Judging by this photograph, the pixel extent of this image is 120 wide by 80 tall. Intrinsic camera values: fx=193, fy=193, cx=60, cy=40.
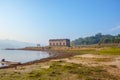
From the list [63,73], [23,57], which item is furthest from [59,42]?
[63,73]

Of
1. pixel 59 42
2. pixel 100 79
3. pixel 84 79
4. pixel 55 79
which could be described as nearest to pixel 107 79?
pixel 100 79

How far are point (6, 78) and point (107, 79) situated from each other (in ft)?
33.3

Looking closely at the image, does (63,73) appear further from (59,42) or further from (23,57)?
(59,42)

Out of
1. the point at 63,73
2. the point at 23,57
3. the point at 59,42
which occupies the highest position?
the point at 59,42

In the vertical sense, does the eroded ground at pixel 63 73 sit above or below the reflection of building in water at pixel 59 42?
below

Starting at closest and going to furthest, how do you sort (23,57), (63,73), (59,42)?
(63,73) < (23,57) < (59,42)

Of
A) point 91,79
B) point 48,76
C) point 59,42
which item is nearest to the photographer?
point 91,79

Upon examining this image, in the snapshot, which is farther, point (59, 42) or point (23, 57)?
point (59, 42)

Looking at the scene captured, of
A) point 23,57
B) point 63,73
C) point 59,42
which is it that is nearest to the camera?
point 63,73

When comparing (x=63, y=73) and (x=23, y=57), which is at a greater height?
(x=23, y=57)

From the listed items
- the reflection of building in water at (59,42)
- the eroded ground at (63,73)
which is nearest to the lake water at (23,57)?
the eroded ground at (63,73)

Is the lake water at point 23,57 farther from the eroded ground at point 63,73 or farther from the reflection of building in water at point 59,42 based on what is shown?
A: the reflection of building in water at point 59,42

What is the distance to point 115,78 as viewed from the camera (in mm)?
19656

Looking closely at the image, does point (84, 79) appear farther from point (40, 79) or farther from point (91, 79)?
point (40, 79)
